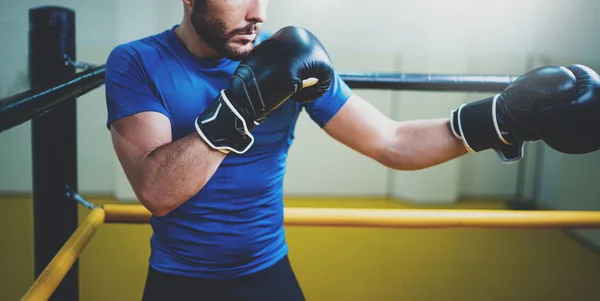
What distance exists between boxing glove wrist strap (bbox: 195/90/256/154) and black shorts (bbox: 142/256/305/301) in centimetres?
34

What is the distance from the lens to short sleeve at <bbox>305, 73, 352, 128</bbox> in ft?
3.85

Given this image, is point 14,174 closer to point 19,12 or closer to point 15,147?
point 15,147

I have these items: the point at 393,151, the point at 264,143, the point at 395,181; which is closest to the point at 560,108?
the point at 393,151

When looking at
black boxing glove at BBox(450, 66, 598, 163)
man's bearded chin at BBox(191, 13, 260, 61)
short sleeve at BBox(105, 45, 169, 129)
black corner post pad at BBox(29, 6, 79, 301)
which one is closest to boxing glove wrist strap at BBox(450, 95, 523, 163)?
black boxing glove at BBox(450, 66, 598, 163)

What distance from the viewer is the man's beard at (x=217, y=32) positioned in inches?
39.3

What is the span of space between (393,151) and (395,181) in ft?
9.97

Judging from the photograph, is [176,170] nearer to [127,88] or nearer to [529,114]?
[127,88]

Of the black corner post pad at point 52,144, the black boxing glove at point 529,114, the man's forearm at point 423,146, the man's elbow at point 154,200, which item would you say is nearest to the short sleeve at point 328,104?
the man's forearm at point 423,146

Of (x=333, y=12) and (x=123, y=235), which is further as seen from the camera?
(x=333, y=12)

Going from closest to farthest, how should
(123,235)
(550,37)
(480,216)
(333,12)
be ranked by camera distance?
(480,216), (123,235), (550,37), (333,12)

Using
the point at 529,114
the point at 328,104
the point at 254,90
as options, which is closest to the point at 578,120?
the point at 529,114

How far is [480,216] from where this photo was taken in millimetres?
1401

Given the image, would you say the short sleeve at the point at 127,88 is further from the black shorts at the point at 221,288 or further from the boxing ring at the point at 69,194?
the black shorts at the point at 221,288

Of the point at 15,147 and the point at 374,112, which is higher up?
the point at 374,112
